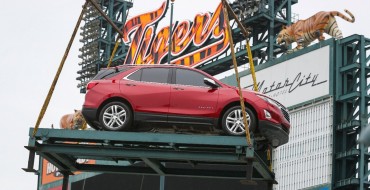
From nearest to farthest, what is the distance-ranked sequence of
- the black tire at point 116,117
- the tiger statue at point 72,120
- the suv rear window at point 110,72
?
the black tire at point 116,117
the suv rear window at point 110,72
the tiger statue at point 72,120

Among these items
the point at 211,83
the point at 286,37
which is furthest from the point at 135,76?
the point at 286,37

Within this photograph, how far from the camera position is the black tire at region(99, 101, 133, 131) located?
23.2 metres

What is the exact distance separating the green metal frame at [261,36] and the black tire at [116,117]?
144 ft

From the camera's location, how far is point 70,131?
22547 mm

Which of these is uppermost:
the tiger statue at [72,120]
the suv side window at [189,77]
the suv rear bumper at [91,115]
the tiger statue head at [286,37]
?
the tiger statue head at [286,37]

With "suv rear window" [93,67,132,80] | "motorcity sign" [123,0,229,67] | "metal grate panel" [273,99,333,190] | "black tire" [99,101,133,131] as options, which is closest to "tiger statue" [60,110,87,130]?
"motorcity sign" [123,0,229,67]

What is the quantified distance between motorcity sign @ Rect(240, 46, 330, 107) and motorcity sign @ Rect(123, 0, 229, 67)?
16.8ft

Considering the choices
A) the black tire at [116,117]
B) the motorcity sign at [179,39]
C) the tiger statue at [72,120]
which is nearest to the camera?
the black tire at [116,117]

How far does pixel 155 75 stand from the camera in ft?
78.2

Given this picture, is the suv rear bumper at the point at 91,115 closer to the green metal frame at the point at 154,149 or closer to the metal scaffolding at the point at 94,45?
the green metal frame at the point at 154,149

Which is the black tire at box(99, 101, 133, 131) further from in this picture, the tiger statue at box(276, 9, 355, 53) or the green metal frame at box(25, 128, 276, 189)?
the tiger statue at box(276, 9, 355, 53)

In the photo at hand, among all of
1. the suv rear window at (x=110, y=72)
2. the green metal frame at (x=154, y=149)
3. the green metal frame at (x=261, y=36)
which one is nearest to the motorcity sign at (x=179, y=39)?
the green metal frame at (x=261, y=36)

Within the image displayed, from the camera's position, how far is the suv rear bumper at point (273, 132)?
23.0 metres

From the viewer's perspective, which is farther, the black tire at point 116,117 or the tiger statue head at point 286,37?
the tiger statue head at point 286,37
